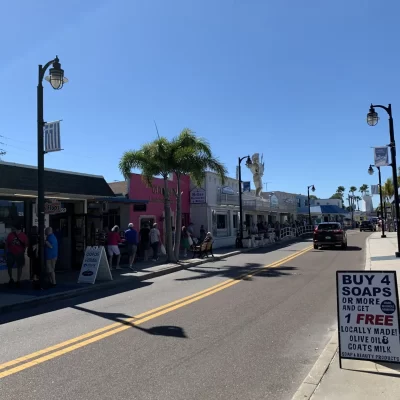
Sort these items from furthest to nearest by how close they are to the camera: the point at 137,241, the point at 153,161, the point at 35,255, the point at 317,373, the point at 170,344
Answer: the point at 153,161, the point at 137,241, the point at 35,255, the point at 170,344, the point at 317,373

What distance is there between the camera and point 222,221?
3375cm

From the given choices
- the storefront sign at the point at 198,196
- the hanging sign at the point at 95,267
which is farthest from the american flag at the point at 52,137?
the storefront sign at the point at 198,196

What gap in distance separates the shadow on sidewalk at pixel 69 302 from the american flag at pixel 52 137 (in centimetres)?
398

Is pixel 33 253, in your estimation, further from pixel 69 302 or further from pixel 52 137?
pixel 52 137

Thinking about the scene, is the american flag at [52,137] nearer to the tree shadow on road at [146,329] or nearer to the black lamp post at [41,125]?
the black lamp post at [41,125]

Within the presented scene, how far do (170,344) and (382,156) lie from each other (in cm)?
1521

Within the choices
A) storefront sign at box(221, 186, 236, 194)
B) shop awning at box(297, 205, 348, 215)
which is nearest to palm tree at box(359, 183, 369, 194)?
shop awning at box(297, 205, 348, 215)

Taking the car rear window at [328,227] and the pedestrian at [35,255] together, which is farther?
the car rear window at [328,227]

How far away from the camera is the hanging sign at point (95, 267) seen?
43.7 feet

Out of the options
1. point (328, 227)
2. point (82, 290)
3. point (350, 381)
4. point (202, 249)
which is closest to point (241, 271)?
point (202, 249)

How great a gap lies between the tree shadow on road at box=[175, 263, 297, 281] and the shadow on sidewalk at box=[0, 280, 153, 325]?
1905 millimetres

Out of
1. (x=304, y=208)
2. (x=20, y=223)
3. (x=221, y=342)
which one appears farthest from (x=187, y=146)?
(x=304, y=208)

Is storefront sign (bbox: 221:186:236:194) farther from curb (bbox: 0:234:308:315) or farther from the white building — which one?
curb (bbox: 0:234:308:315)

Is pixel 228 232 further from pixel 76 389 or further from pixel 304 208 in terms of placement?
pixel 304 208
